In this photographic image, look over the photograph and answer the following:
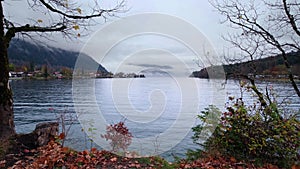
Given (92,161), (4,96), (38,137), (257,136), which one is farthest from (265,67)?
(4,96)

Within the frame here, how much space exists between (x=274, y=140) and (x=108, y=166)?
3560mm

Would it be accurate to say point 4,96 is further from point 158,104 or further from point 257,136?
point 158,104

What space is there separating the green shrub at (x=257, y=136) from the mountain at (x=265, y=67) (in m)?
1.02

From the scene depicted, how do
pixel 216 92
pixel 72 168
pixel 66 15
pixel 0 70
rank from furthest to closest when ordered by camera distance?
pixel 216 92 < pixel 66 15 < pixel 0 70 < pixel 72 168

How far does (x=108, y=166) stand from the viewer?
450 centimetres

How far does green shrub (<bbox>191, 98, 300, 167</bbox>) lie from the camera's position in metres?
4.87

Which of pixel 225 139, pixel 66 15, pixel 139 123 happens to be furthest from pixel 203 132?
pixel 139 123

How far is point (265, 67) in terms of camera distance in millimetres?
6402

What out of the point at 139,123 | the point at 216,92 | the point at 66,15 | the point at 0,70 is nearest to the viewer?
the point at 0,70

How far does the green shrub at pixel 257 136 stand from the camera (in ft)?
16.0

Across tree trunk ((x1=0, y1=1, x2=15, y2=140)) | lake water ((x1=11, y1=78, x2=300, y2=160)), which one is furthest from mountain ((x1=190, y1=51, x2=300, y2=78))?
tree trunk ((x1=0, y1=1, x2=15, y2=140))

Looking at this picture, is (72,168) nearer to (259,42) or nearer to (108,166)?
(108,166)

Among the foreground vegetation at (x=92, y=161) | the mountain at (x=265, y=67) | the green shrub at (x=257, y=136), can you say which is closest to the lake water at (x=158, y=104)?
the mountain at (x=265, y=67)

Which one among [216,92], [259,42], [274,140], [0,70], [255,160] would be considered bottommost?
[255,160]
